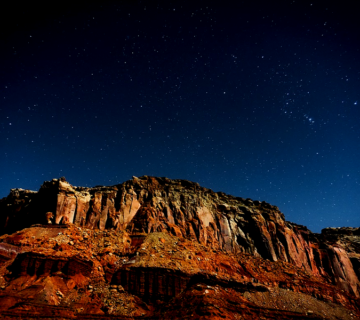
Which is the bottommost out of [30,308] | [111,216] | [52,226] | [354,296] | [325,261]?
[354,296]

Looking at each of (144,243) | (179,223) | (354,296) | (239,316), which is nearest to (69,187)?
(144,243)

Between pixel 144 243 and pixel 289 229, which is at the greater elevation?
pixel 289 229

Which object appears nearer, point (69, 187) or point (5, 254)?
point (5, 254)

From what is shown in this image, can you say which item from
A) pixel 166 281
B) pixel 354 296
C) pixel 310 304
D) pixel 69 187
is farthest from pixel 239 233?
pixel 69 187

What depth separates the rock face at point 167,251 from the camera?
90.1 feet

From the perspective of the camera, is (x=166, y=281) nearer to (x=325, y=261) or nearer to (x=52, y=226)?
(x=52, y=226)

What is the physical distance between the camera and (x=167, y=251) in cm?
3756

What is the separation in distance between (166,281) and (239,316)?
10.5 meters

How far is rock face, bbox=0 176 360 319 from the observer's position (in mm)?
27453

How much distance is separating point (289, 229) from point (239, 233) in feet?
56.5

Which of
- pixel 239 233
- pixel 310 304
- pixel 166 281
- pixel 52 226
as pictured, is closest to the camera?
pixel 166 281

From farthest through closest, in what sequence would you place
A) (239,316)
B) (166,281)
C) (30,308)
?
(166,281)
(239,316)
(30,308)

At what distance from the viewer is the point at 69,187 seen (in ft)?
156

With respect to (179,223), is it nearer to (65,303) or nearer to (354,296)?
(65,303)
